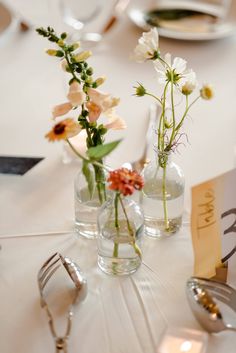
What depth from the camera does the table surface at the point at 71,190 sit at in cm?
74

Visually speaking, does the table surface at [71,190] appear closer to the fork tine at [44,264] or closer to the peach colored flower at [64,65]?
the fork tine at [44,264]

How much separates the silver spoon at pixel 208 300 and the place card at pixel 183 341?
0.02 metres

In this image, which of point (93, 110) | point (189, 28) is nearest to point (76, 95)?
point (93, 110)

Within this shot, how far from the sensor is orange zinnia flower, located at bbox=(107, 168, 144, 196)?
667 mm

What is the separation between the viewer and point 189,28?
147cm

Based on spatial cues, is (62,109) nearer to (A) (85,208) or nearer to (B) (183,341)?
(A) (85,208)

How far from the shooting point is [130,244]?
786mm

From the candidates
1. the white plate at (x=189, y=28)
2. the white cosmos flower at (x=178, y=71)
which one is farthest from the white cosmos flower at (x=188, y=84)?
the white plate at (x=189, y=28)

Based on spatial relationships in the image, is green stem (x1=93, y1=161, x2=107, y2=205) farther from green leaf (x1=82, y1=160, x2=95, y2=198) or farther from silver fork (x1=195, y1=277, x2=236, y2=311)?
silver fork (x1=195, y1=277, x2=236, y2=311)

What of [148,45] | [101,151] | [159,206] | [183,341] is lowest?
[183,341]

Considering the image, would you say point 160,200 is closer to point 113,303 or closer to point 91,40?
point 113,303

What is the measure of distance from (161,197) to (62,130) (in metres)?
0.23

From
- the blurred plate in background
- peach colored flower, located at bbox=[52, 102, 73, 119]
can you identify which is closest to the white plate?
the blurred plate in background

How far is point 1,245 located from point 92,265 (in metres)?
0.14
